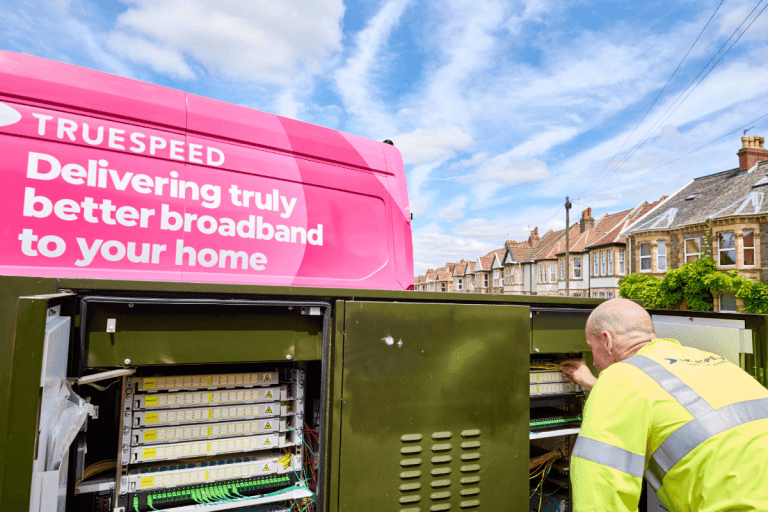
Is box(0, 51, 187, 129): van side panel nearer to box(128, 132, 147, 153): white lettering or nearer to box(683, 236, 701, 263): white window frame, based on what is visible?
box(128, 132, 147, 153): white lettering

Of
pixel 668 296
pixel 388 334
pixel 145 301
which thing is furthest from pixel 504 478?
pixel 668 296

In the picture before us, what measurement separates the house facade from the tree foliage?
1.64 feet

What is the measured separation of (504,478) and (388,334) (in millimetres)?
1080

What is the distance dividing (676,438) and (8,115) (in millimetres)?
3512

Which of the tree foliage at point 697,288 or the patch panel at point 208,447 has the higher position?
the tree foliage at point 697,288

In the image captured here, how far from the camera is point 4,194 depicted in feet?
7.24

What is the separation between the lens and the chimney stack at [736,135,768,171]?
925 inches

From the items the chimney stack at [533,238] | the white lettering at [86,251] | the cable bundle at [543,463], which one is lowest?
the cable bundle at [543,463]

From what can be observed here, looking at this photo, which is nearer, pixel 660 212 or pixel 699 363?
pixel 699 363

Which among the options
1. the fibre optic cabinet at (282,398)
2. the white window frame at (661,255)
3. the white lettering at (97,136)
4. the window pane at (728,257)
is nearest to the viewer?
the fibre optic cabinet at (282,398)

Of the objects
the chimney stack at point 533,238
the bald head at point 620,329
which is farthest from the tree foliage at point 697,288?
the chimney stack at point 533,238

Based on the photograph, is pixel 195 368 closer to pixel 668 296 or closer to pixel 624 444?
pixel 624 444

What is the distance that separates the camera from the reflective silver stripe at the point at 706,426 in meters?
1.76

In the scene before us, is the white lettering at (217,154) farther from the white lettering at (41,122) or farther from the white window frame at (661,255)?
the white window frame at (661,255)
